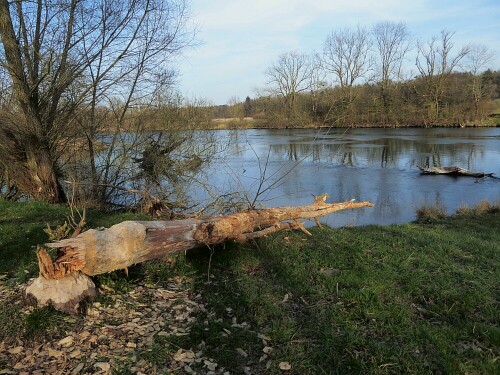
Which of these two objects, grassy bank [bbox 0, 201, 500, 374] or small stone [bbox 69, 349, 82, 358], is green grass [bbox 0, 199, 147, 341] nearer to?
grassy bank [bbox 0, 201, 500, 374]

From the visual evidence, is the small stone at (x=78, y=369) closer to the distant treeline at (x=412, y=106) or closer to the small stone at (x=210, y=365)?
the small stone at (x=210, y=365)

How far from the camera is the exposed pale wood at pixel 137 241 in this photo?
155 inches

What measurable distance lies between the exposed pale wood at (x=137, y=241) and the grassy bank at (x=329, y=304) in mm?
343

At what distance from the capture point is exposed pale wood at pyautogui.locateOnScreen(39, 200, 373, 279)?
155 inches

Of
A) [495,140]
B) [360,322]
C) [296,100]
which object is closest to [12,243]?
[360,322]

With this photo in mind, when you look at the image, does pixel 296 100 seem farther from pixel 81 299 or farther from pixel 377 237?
pixel 81 299

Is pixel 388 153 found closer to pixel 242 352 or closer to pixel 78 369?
pixel 242 352

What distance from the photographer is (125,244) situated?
13.8 feet

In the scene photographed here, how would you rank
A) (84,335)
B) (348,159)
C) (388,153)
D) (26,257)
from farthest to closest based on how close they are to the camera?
(388,153), (348,159), (26,257), (84,335)

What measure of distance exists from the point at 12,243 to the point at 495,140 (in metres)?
35.8

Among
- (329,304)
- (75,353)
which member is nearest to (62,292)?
(75,353)

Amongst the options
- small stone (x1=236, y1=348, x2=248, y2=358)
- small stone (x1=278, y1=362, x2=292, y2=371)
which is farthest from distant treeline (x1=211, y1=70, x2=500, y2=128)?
small stone (x1=278, y1=362, x2=292, y2=371)

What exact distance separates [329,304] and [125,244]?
2202mm

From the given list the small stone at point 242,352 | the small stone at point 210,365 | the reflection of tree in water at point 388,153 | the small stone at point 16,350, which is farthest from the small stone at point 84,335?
the reflection of tree in water at point 388,153
